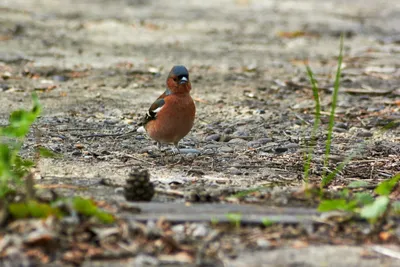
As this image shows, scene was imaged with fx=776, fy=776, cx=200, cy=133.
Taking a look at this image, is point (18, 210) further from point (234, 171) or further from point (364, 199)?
point (234, 171)

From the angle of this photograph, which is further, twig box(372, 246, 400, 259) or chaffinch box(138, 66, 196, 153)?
chaffinch box(138, 66, 196, 153)

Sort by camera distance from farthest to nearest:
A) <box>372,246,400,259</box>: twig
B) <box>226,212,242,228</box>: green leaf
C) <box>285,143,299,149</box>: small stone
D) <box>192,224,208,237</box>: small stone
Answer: <box>285,143,299,149</box>: small stone → <box>226,212,242,228</box>: green leaf → <box>192,224,208,237</box>: small stone → <box>372,246,400,259</box>: twig

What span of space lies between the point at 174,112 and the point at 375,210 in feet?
8.21

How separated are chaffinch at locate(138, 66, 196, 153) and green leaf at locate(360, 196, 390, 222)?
237cm

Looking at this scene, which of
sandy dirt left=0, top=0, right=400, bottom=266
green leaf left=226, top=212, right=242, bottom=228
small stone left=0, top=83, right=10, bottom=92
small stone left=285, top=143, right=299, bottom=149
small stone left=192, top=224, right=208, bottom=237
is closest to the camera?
small stone left=192, top=224, right=208, bottom=237

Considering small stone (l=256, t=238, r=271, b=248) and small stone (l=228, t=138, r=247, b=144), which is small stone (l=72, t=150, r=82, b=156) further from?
small stone (l=256, t=238, r=271, b=248)

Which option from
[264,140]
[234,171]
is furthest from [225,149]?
[234,171]

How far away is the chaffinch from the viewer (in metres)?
5.83

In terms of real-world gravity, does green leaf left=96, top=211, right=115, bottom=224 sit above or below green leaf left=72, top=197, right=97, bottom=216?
below

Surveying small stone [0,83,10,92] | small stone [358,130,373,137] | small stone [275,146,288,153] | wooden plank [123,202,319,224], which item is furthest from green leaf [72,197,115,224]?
small stone [0,83,10,92]

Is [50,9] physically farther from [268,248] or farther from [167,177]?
[268,248]

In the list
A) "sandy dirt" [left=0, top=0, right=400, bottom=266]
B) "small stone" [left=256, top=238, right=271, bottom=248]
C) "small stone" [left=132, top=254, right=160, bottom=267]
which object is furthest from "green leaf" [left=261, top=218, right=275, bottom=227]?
"small stone" [left=132, top=254, right=160, bottom=267]

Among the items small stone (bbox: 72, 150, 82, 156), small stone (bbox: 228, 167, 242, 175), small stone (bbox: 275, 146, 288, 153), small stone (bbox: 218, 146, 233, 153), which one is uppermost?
small stone (bbox: 228, 167, 242, 175)

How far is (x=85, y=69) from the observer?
29.5 feet
